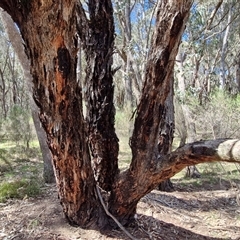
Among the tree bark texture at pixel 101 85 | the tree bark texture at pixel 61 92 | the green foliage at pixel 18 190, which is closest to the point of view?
the tree bark texture at pixel 61 92

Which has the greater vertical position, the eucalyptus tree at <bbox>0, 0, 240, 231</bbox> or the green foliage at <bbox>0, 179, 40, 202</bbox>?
the eucalyptus tree at <bbox>0, 0, 240, 231</bbox>

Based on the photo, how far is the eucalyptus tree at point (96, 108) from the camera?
78.0 inches

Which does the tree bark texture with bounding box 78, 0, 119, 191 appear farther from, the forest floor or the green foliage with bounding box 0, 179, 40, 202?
the green foliage with bounding box 0, 179, 40, 202

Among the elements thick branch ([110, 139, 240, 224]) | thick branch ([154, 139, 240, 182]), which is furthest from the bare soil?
thick branch ([154, 139, 240, 182])

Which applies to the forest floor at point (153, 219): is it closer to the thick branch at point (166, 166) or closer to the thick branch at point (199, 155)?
the thick branch at point (166, 166)

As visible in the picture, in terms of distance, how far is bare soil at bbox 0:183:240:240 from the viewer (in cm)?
250

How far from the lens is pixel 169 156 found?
233cm

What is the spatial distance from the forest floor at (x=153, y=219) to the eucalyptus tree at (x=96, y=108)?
0.16 metres

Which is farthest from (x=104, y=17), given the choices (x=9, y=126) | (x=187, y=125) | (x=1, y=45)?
(x=1, y=45)

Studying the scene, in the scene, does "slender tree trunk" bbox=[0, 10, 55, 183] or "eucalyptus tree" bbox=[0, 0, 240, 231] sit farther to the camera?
"slender tree trunk" bbox=[0, 10, 55, 183]

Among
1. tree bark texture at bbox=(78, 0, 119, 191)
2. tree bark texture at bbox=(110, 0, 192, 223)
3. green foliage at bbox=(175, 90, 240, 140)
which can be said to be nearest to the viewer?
tree bark texture at bbox=(110, 0, 192, 223)

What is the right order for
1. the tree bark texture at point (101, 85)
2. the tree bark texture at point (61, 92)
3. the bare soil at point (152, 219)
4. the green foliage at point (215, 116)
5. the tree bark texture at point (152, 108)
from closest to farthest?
1. the tree bark texture at point (61, 92)
2. the tree bark texture at point (152, 108)
3. the bare soil at point (152, 219)
4. the tree bark texture at point (101, 85)
5. the green foliage at point (215, 116)

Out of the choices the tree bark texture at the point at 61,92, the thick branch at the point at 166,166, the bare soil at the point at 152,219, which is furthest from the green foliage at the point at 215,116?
the tree bark texture at the point at 61,92

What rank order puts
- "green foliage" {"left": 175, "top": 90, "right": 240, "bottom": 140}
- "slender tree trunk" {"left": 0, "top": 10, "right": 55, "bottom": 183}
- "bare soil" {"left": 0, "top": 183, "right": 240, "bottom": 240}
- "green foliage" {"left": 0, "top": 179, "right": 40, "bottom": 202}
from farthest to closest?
1. "green foliage" {"left": 175, "top": 90, "right": 240, "bottom": 140}
2. "slender tree trunk" {"left": 0, "top": 10, "right": 55, "bottom": 183}
3. "green foliage" {"left": 0, "top": 179, "right": 40, "bottom": 202}
4. "bare soil" {"left": 0, "top": 183, "right": 240, "bottom": 240}
